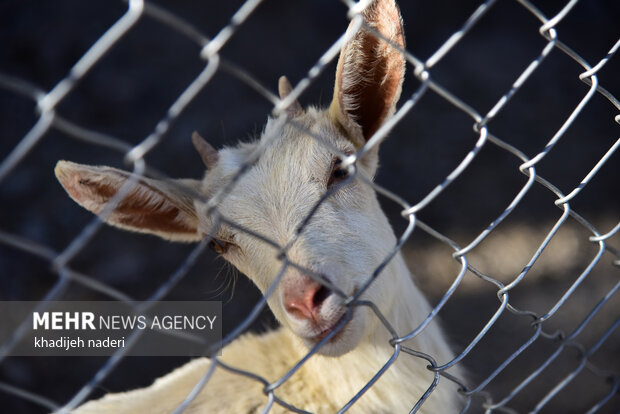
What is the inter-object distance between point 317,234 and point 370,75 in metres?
0.62

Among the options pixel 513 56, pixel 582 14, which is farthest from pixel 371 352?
pixel 582 14

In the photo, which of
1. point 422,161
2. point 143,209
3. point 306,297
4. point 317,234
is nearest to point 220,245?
point 143,209

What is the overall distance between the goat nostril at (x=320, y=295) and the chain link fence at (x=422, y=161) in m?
2.14

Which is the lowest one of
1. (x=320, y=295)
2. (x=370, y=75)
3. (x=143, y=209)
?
(x=143, y=209)

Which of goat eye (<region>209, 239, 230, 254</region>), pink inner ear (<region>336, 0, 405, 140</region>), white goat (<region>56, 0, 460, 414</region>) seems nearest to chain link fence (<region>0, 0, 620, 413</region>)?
white goat (<region>56, 0, 460, 414</region>)

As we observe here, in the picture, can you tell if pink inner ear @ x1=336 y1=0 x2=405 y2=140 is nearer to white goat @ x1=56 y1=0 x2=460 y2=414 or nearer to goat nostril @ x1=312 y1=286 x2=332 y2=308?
white goat @ x1=56 y1=0 x2=460 y2=414

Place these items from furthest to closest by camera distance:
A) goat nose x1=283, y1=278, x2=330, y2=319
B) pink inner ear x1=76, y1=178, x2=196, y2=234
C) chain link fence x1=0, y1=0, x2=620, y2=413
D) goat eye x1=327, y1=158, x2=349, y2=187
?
chain link fence x1=0, y1=0, x2=620, y2=413 → goat eye x1=327, y1=158, x2=349, y2=187 → pink inner ear x1=76, y1=178, x2=196, y2=234 → goat nose x1=283, y1=278, x2=330, y2=319

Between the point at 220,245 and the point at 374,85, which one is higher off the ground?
the point at 374,85

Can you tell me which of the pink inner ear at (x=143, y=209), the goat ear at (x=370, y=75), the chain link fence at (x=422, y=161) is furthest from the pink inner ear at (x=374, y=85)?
the chain link fence at (x=422, y=161)

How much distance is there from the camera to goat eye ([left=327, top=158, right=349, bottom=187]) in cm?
218

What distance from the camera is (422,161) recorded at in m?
5.15

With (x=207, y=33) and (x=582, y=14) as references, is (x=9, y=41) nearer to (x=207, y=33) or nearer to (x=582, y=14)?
(x=207, y=33)

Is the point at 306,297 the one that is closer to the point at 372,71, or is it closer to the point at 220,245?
the point at 220,245

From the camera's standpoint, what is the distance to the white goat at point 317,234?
6.14 ft
